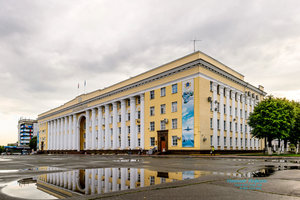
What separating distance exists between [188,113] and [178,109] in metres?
2.18

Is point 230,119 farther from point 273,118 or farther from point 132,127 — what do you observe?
point 132,127

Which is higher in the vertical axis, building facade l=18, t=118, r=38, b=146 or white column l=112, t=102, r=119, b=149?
white column l=112, t=102, r=119, b=149

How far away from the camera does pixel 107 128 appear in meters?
56.0

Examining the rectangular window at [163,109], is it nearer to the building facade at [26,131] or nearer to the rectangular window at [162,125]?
the rectangular window at [162,125]

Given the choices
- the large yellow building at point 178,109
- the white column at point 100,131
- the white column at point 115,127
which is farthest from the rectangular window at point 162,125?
the white column at point 100,131

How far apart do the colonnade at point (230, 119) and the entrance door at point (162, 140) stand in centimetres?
708

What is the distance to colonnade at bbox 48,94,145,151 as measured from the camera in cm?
4772

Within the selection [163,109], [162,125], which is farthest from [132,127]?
[163,109]

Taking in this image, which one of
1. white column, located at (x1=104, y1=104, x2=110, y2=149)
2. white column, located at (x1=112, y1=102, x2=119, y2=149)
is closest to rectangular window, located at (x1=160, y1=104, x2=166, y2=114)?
white column, located at (x1=112, y1=102, x2=119, y2=149)

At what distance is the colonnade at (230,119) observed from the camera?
3981cm

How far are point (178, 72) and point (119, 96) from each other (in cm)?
1704

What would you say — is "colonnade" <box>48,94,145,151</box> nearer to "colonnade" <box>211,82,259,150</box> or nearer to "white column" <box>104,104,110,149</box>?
"white column" <box>104,104,110,149</box>

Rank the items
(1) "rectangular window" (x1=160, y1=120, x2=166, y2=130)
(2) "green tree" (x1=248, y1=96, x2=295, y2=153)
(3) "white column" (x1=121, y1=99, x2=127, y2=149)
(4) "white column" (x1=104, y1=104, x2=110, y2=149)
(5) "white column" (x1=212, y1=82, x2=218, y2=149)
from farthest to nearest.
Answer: (4) "white column" (x1=104, y1=104, x2=110, y2=149) < (3) "white column" (x1=121, y1=99, x2=127, y2=149) < (1) "rectangular window" (x1=160, y1=120, x2=166, y2=130) < (5) "white column" (x1=212, y1=82, x2=218, y2=149) < (2) "green tree" (x1=248, y1=96, x2=295, y2=153)

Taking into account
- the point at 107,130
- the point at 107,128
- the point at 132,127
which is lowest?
the point at 107,130
